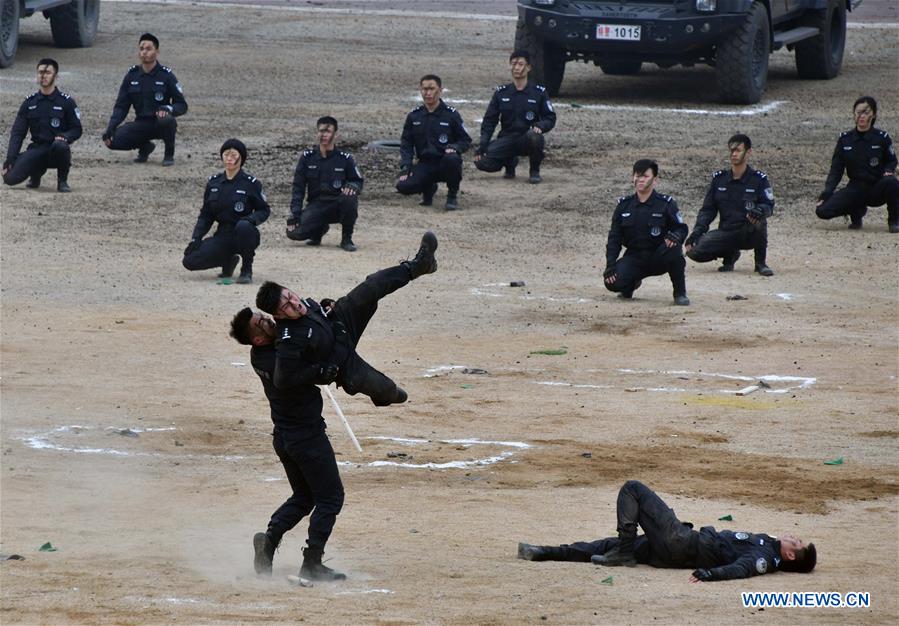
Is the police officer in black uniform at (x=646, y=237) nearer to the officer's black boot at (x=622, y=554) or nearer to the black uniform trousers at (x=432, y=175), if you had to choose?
the black uniform trousers at (x=432, y=175)

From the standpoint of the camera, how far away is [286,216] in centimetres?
1886

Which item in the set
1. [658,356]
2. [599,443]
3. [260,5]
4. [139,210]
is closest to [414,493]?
[599,443]

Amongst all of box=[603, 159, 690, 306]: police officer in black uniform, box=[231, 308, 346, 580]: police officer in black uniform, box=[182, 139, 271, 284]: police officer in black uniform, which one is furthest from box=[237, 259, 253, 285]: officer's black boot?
box=[231, 308, 346, 580]: police officer in black uniform

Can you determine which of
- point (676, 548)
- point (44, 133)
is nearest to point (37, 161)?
point (44, 133)

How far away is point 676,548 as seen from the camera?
8469mm

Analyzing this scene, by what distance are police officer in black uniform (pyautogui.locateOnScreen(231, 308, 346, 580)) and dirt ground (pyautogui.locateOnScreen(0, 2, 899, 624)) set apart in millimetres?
190

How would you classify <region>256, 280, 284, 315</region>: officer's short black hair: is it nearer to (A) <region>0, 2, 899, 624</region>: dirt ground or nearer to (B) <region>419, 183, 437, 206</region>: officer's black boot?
(A) <region>0, 2, 899, 624</region>: dirt ground

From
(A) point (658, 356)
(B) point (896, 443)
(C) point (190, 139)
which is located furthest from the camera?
(C) point (190, 139)

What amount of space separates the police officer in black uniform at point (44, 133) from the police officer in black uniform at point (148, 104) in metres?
1.32

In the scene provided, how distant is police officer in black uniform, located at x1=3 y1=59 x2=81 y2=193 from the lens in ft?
63.3

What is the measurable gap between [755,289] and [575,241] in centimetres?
283

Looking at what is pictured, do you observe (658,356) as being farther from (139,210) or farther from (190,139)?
(190,139)

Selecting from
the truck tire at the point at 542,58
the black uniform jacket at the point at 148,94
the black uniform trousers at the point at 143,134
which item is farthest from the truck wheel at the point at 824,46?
the black uniform trousers at the point at 143,134

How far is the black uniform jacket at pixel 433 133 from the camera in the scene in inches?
755
